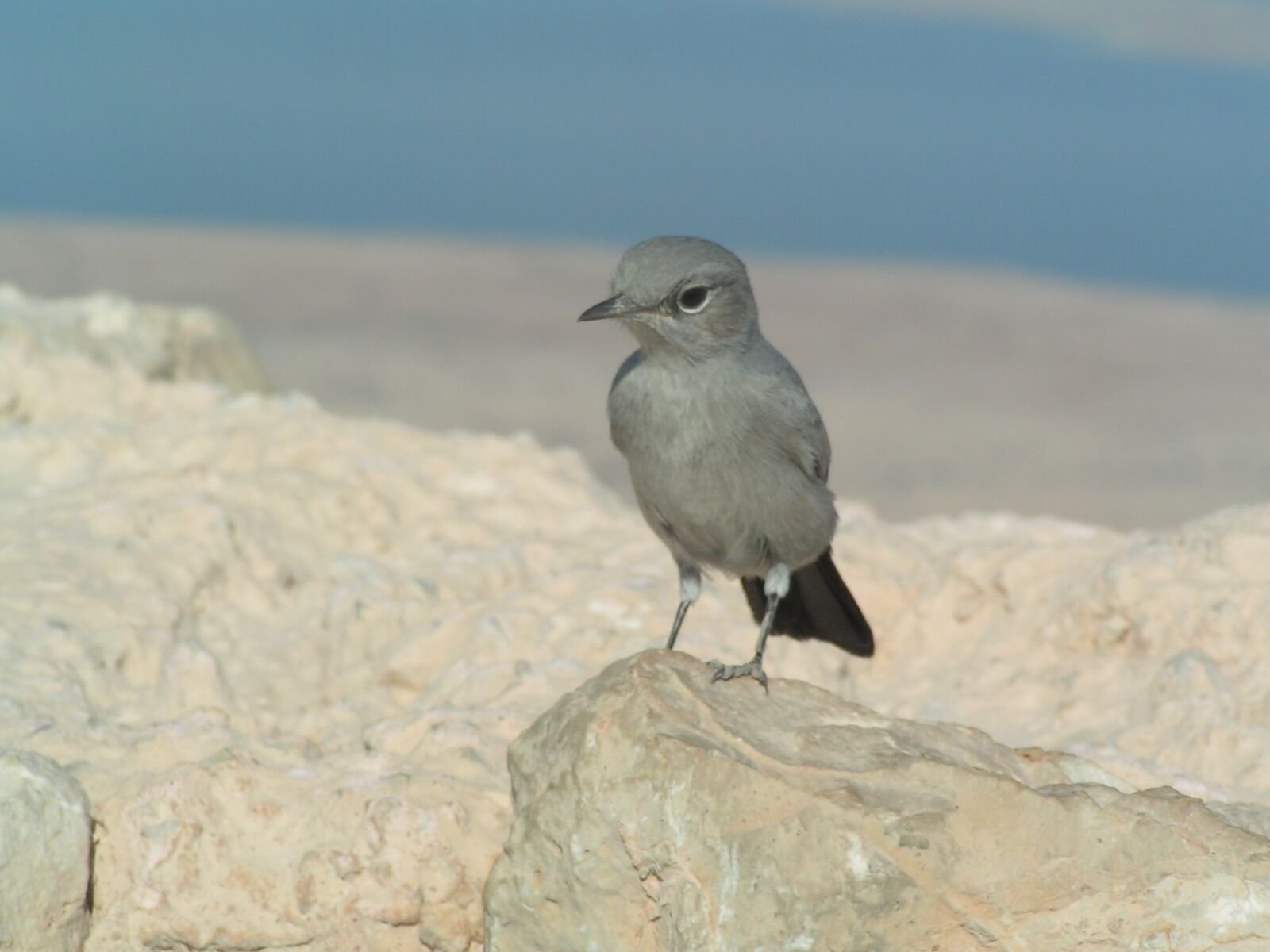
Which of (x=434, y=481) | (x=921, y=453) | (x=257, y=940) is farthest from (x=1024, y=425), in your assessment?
(x=257, y=940)

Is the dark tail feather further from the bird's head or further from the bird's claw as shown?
the bird's head

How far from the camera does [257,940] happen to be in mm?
4066

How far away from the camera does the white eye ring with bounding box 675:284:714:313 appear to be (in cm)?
429

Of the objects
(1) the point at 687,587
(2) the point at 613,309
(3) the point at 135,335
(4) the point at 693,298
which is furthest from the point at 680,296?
(3) the point at 135,335

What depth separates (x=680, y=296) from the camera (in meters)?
4.29

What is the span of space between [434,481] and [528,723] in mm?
2253

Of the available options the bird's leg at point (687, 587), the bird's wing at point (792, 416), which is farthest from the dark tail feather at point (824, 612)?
the bird's wing at point (792, 416)

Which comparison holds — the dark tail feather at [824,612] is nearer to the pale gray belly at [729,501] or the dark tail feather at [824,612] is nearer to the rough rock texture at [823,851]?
the pale gray belly at [729,501]

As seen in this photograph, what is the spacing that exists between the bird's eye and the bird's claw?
38.9 inches

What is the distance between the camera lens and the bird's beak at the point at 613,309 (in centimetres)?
418

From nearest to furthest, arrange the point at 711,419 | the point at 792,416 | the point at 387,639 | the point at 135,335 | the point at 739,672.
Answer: the point at 739,672 < the point at 711,419 < the point at 792,416 < the point at 387,639 < the point at 135,335

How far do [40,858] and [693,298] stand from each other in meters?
2.27

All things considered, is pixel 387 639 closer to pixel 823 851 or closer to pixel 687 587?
pixel 687 587

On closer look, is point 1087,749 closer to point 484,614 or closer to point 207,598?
point 484,614
